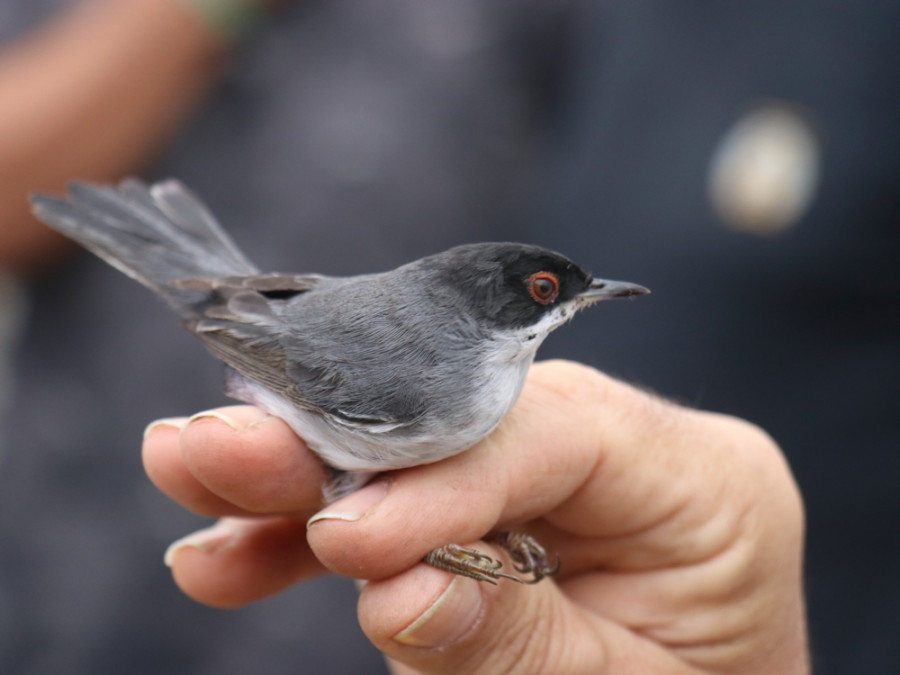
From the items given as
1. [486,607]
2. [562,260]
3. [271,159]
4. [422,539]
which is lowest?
[486,607]

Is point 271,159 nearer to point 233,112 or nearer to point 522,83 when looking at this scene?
point 233,112

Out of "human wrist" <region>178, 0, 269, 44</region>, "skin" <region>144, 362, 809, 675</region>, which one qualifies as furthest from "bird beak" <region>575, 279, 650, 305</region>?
"human wrist" <region>178, 0, 269, 44</region>

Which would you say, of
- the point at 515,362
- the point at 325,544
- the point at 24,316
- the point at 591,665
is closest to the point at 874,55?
the point at 515,362

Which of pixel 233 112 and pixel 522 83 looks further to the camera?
pixel 522 83

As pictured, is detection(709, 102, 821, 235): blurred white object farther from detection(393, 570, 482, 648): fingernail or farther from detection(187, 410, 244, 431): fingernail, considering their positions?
detection(187, 410, 244, 431): fingernail

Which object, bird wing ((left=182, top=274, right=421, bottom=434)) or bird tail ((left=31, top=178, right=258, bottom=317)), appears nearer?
bird wing ((left=182, top=274, right=421, bottom=434))

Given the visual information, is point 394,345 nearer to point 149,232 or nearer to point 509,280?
point 509,280

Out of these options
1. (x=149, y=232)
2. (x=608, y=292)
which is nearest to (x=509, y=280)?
(x=608, y=292)

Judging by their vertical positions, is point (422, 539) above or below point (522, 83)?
below
